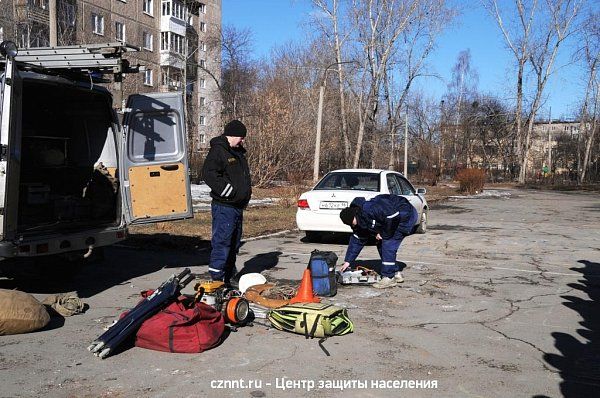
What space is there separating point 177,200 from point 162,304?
9.08ft

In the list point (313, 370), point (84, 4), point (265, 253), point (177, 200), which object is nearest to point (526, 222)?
point (265, 253)

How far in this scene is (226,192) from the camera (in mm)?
6645

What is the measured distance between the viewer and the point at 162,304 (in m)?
4.97

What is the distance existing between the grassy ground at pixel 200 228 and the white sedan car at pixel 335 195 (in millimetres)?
1645

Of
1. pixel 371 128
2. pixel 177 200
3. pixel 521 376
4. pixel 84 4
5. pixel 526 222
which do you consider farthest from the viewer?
pixel 371 128

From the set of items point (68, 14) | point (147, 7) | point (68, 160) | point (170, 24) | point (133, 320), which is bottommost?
point (133, 320)

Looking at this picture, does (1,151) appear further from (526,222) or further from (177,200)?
(526,222)

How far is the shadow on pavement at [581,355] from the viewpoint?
4.22 meters

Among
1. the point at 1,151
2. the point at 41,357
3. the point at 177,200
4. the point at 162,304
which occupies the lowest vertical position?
the point at 41,357

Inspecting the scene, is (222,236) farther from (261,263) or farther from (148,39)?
(148,39)

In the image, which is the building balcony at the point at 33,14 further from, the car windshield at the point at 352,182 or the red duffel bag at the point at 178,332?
the red duffel bag at the point at 178,332

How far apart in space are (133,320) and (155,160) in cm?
323

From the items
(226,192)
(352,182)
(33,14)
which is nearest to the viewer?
(226,192)

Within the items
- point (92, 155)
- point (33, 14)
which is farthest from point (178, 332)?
point (33, 14)
